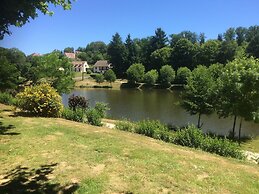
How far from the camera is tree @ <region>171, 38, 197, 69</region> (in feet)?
309

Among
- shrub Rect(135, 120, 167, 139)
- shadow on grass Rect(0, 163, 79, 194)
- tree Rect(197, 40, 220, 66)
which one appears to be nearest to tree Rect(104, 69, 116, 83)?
tree Rect(197, 40, 220, 66)

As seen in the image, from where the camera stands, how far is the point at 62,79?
32.5m

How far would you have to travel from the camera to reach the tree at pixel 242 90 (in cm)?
2314

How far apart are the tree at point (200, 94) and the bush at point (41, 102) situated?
14010 mm

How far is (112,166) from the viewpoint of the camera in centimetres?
857

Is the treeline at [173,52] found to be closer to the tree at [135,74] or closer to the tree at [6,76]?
the tree at [135,74]

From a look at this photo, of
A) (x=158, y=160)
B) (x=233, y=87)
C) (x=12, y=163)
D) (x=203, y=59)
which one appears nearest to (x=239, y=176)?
(x=158, y=160)

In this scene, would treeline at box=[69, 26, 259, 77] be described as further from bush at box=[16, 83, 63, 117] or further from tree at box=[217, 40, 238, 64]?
bush at box=[16, 83, 63, 117]

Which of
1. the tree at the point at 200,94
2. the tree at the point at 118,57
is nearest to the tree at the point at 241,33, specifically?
the tree at the point at 118,57

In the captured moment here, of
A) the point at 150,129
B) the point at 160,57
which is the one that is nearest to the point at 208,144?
the point at 150,129

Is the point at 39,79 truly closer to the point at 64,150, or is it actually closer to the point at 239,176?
the point at 64,150

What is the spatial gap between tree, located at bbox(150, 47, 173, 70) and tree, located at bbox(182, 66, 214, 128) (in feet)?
223

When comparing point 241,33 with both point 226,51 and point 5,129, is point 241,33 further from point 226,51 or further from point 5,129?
point 5,129

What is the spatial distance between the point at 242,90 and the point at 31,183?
19.2m
